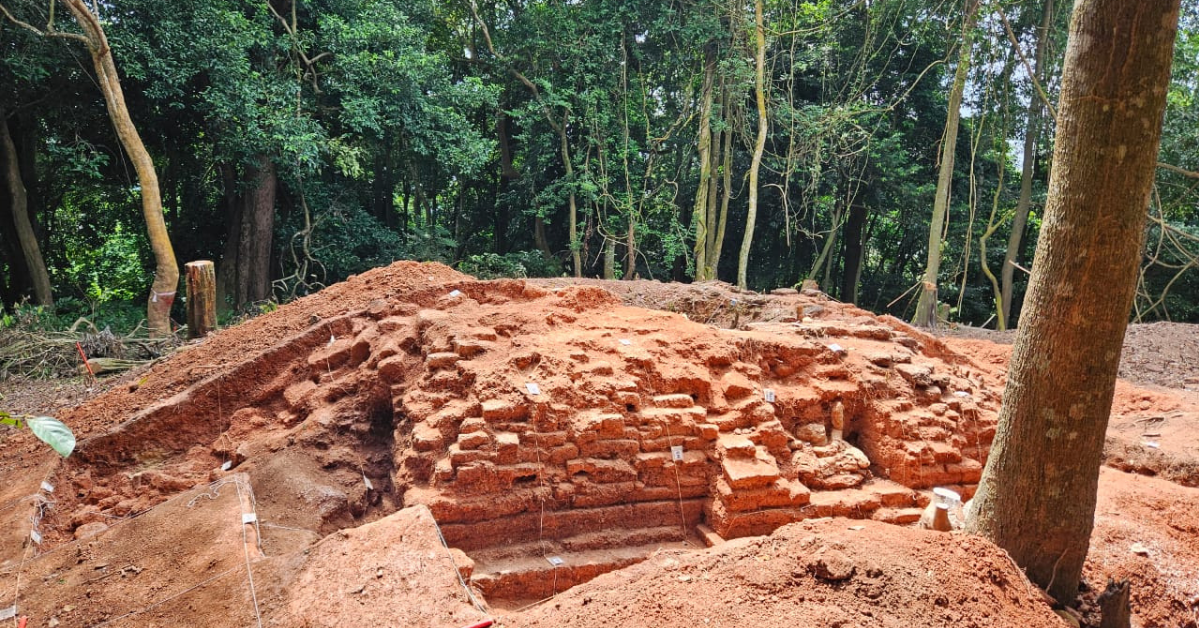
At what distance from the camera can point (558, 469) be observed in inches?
170

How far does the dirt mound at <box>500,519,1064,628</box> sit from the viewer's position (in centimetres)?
225

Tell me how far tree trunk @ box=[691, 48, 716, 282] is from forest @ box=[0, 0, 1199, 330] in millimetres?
65

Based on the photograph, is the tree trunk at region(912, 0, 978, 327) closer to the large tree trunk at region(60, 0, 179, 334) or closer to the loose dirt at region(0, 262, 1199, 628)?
the loose dirt at region(0, 262, 1199, 628)

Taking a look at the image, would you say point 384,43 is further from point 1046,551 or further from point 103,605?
point 1046,551

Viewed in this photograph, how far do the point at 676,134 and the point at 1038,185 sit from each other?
866cm

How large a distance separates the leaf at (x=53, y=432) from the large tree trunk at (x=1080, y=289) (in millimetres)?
3418

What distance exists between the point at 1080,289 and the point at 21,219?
13.6m

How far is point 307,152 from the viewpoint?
9.66m

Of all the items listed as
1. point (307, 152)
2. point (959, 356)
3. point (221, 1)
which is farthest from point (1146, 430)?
point (221, 1)

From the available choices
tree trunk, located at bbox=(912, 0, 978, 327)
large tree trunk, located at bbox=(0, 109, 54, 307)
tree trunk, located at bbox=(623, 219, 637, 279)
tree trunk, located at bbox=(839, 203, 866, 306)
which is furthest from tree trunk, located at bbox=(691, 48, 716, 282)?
large tree trunk, located at bbox=(0, 109, 54, 307)

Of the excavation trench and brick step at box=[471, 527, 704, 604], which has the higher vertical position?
the excavation trench

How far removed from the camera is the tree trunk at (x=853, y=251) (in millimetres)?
16828

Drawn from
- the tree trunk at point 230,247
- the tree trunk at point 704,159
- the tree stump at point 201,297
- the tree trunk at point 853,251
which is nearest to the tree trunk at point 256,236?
the tree trunk at point 230,247

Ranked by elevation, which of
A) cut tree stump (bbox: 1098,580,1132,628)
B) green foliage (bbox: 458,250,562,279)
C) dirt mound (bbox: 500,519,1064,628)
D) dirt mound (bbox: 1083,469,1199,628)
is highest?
green foliage (bbox: 458,250,562,279)
